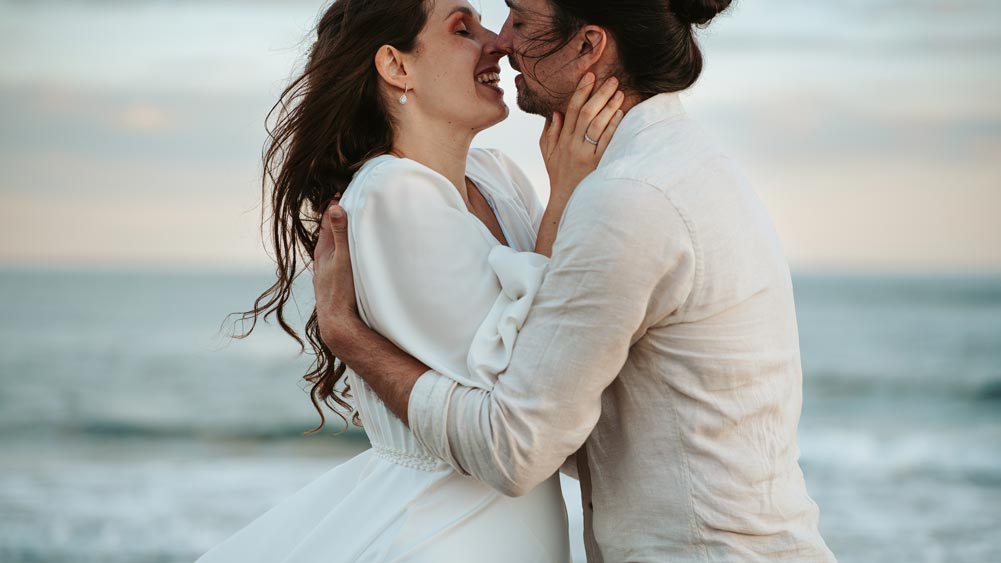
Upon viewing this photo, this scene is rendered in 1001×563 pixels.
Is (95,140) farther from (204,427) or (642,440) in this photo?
(642,440)

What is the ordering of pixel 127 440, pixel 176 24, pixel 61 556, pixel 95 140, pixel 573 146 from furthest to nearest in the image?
pixel 95 140
pixel 176 24
pixel 127 440
pixel 61 556
pixel 573 146

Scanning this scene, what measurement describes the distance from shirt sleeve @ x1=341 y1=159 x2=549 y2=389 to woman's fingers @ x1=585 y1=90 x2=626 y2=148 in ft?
1.05

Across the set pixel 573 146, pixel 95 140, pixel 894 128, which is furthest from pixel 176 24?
pixel 573 146

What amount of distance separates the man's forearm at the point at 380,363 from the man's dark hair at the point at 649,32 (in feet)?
2.62

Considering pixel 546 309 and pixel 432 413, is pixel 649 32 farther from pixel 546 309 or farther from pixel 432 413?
pixel 432 413

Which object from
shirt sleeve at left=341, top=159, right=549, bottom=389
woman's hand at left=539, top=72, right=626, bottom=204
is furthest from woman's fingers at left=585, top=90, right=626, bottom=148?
shirt sleeve at left=341, top=159, right=549, bottom=389

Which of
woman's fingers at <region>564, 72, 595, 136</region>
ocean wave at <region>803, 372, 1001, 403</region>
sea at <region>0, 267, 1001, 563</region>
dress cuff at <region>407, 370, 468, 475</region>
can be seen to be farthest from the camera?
ocean wave at <region>803, 372, 1001, 403</region>

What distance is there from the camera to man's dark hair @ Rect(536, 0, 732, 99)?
218 centimetres

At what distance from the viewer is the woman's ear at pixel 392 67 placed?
270 centimetres

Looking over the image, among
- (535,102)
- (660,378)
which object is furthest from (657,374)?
(535,102)

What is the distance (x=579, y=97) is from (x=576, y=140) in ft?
0.33

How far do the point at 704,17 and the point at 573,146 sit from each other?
0.41 meters

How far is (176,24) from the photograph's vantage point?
845 inches

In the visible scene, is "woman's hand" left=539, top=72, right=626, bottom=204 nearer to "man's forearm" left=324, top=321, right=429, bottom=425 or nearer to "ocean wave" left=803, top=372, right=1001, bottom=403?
"man's forearm" left=324, top=321, right=429, bottom=425
